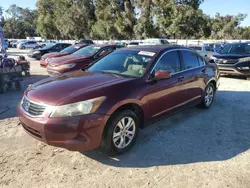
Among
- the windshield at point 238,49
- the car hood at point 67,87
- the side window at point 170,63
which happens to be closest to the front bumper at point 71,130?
the car hood at point 67,87

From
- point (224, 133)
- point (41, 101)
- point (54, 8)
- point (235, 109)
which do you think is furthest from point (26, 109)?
point (54, 8)

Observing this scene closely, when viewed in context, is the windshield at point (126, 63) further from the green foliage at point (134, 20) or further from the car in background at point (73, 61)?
the green foliage at point (134, 20)

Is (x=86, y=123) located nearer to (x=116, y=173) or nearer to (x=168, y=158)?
(x=116, y=173)

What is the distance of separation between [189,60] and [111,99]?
2.56 metres

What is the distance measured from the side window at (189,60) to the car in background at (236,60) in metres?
5.80

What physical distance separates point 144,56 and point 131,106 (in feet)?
3.59

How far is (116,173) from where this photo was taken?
3.15 metres

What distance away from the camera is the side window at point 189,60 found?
4924mm

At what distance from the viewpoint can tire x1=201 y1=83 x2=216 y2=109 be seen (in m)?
5.71

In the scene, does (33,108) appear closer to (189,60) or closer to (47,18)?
(189,60)

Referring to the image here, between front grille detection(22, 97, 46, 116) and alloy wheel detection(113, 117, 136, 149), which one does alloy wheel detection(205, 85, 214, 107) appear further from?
front grille detection(22, 97, 46, 116)

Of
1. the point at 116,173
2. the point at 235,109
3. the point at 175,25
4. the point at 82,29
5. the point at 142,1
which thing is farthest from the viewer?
the point at 82,29

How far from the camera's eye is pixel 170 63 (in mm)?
4500

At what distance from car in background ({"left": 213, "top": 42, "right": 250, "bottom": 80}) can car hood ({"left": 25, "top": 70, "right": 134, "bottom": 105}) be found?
815cm
